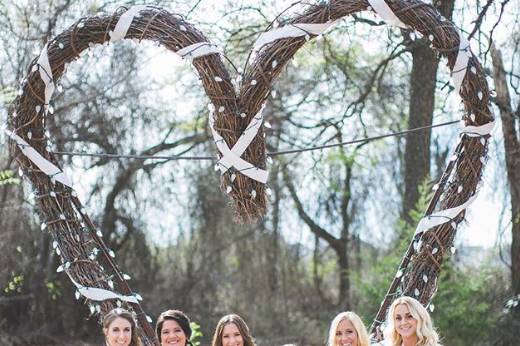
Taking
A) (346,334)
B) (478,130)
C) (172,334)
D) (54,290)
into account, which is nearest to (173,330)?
(172,334)

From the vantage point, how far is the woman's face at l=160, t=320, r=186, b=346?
4.13 metres

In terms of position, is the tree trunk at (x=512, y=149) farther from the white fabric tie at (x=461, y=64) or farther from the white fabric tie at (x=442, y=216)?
the white fabric tie at (x=461, y=64)

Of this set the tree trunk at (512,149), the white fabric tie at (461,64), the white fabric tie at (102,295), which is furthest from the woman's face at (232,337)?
the tree trunk at (512,149)

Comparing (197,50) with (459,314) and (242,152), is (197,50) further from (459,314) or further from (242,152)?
(459,314)

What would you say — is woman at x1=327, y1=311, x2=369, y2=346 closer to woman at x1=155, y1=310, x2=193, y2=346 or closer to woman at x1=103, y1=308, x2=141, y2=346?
woman at x1=155, y1=310, x2=193, y2=346

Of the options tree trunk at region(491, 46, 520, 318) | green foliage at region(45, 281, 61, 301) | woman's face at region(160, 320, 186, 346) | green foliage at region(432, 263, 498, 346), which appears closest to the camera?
woman's face at region(160, 320, 186, 346)

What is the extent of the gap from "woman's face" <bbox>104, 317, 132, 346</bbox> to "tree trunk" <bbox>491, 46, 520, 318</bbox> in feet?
17.5

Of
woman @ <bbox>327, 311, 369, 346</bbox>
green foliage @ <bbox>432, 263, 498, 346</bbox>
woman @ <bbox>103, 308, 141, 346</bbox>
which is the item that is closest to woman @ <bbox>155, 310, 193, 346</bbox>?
woman @ <bbox>103, 308, 141, 346</bbox>

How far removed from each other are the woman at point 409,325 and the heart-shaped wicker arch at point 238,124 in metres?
0.36

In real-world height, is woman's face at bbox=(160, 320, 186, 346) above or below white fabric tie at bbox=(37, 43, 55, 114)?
below

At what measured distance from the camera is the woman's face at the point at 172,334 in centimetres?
413

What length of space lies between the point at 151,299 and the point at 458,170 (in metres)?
7.22

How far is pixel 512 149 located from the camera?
923 centimetres

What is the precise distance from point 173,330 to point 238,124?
966mm
